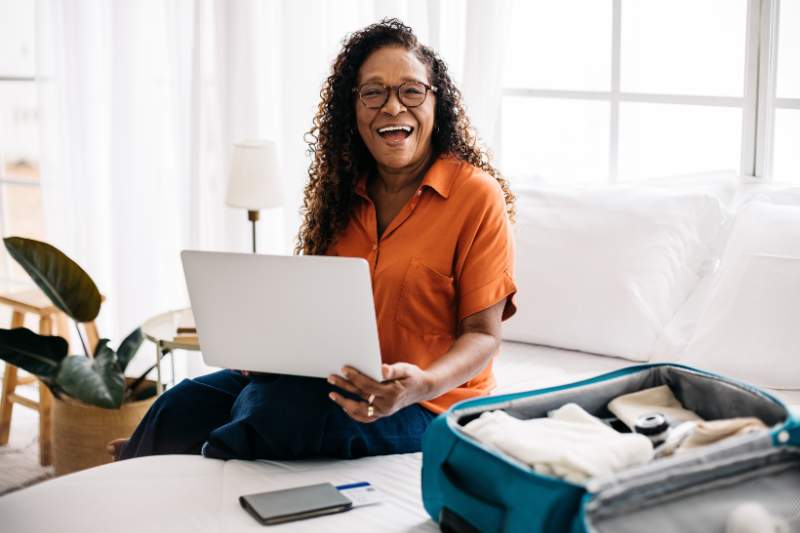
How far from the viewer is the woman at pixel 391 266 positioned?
5.88 ft

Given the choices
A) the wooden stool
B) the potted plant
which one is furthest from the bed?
the wooden stool

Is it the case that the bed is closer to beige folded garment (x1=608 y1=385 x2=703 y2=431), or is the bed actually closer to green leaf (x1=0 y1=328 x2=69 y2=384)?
beige folded garment (x1=608 y1=385 x2=703 y2=431)

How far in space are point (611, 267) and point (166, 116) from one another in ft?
6.44

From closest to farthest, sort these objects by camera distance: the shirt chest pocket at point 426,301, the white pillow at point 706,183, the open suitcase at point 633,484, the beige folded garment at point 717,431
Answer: the open suitcase at point 633,484 → the beige folded garment at point 717,431 → the shirt chest pocket at point 426,301 → the white pillow at point 706,183

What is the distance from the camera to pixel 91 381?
8.59 feet

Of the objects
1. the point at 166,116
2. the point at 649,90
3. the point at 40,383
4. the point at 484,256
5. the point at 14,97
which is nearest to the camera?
the point at 484,256

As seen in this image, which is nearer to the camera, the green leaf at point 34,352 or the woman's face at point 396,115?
the woman's face at point 396,115

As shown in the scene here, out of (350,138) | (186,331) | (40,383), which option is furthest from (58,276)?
(350,138)

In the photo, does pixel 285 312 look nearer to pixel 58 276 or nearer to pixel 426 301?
pixel 426 301

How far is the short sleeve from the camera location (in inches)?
72.9

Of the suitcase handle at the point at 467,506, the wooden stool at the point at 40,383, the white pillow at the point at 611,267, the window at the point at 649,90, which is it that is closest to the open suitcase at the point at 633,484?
the suitcase handle at the point at 467,506

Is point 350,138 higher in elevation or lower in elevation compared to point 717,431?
higher

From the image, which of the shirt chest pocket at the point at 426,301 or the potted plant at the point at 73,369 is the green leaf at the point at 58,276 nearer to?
the potted plant at the point at 73,369

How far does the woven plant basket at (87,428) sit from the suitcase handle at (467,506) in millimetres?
1563
